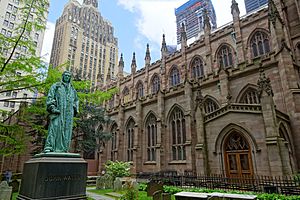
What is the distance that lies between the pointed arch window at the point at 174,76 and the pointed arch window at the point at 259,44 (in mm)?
10453

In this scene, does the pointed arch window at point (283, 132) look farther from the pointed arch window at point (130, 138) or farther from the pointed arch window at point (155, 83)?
the pointed arch window at point (155, 83)

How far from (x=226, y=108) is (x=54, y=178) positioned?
40.0 feet

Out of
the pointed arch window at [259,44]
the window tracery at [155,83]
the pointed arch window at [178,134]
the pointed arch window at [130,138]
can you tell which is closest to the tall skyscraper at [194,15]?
the window tracery at [155,83]

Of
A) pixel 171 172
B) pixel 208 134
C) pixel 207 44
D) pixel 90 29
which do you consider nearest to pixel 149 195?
pixel 208 134

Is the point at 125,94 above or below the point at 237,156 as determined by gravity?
above

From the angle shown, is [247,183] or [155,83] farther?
[155,83]

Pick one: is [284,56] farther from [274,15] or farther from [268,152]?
[268,152]

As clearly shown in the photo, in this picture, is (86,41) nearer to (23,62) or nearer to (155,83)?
(155,83)

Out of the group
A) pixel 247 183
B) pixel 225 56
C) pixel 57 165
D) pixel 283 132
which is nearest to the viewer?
pixel 57 165

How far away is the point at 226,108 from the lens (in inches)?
584

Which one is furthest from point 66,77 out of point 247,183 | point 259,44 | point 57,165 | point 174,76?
point 174,76

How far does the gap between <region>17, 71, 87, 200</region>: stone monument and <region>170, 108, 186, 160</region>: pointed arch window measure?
15.0 metres

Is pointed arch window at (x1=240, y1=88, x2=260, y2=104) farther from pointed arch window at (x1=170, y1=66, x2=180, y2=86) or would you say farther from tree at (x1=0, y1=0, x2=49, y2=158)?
tree at (x1=0, y1=0, x2=49, y2=158)

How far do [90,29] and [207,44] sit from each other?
227ft
